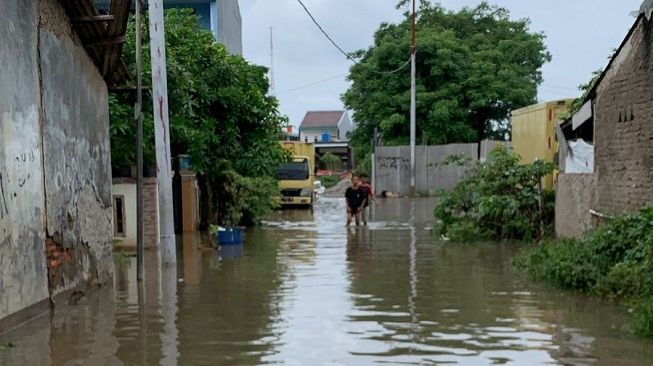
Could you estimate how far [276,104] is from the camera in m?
22.8

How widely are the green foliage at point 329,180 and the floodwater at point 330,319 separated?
38136mm

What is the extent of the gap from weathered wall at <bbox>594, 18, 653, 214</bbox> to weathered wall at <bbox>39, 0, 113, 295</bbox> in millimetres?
7612

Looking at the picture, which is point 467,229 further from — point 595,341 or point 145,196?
point 595,341

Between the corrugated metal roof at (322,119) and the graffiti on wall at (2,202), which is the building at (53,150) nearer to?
the graffiti on wall at (2,202)

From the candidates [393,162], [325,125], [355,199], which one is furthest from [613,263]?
[325,125]

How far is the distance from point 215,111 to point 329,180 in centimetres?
3367

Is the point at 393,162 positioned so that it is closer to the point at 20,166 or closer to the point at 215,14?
the point at 215,14

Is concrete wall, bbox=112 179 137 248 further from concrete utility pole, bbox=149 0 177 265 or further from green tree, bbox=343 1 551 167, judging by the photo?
green tree, bbox=343 1 551 167

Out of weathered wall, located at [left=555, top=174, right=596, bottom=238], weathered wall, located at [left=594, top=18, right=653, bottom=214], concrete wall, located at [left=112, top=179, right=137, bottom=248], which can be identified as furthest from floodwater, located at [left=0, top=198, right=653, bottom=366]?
weathered wall, located at [left=594, top=18, right=653, bottom=214]

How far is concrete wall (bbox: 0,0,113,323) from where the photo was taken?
8.72 m

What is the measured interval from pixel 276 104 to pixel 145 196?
650cm

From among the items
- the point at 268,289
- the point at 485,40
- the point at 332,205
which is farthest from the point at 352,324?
the point at 485,40

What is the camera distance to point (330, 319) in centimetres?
943

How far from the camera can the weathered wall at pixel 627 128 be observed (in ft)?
39.3
